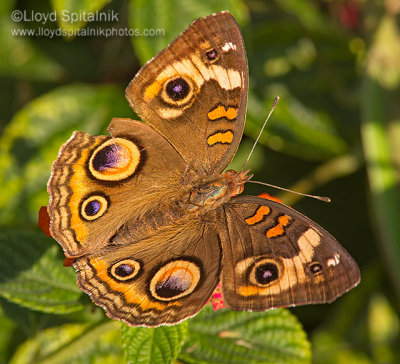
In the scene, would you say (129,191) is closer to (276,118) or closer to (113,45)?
(276,118)

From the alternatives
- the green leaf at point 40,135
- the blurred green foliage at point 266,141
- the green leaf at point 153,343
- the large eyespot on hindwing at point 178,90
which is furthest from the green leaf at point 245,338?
the green leaf at point 40,135

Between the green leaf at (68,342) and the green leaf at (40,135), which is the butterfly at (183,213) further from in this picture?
the green leaf at (40,135)

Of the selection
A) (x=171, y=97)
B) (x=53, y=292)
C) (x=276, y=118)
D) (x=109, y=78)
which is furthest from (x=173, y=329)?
(x=109, y=78)

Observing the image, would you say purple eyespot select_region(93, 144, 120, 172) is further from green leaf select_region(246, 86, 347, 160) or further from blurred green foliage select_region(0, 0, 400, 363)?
green leaf select_region(246, 86, 347, 160)

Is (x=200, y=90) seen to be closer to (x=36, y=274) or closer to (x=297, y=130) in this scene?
(x=36, y=274)

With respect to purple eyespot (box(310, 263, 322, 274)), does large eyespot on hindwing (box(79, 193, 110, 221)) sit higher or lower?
higher

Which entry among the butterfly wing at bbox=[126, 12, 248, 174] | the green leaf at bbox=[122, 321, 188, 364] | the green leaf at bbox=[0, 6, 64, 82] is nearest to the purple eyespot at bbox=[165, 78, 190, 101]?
the butterfly wing at bbox=[126, 12, 248, 174]

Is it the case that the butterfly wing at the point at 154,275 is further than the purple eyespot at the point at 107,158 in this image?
No
